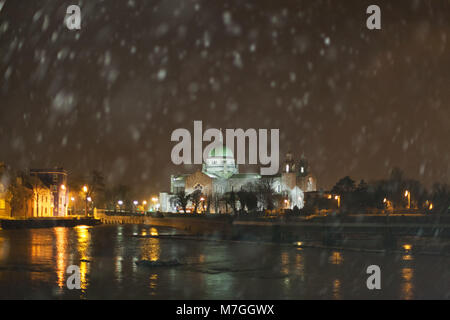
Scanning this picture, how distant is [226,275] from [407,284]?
5.05 meters

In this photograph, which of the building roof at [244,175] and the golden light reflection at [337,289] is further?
the building roof at [244,175]

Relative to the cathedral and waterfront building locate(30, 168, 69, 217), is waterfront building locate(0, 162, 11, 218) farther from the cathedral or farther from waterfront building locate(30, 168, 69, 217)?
the cathedral

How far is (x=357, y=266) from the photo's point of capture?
65.2 ft

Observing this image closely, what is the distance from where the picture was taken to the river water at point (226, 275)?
1370 centimetres

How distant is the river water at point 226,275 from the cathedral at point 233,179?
364 ft

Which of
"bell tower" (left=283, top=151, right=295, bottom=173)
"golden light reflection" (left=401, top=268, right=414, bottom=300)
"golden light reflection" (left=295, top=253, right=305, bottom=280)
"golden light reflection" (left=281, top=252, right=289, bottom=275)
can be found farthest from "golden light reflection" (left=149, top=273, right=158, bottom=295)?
"bell tower" (left=283, top=151, right=295, bottom=173)

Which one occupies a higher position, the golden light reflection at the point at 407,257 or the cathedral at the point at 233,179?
the cathedral at the point at 233,179

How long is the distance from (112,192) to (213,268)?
12419cm

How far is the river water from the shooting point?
1370cm

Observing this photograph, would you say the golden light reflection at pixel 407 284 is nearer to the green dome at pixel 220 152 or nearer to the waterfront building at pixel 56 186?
the waterfront building at pixel 56 186

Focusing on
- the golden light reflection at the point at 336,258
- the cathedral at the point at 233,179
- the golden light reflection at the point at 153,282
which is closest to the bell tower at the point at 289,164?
the cathedral at the point at 233,179
